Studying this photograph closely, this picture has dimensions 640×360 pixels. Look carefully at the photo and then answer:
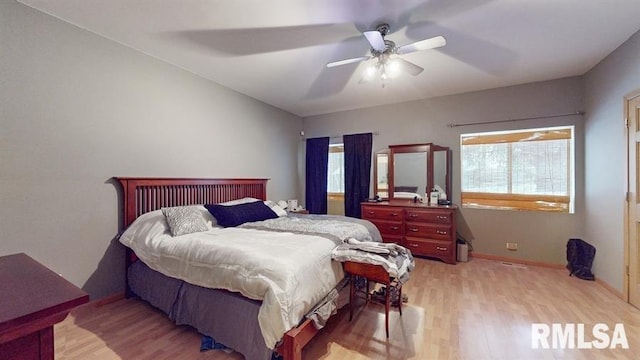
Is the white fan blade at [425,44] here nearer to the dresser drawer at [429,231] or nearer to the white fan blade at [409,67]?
the white fan blade at [409,67]

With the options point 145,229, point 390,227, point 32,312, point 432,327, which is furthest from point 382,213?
point 32,312

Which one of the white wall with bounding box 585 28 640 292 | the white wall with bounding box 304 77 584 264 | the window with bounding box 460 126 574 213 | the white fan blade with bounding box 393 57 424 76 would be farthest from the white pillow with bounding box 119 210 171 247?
the white wall with bounding box 585 28 640 292

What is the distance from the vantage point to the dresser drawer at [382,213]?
3965 mm

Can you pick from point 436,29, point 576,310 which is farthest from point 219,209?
point 576,310

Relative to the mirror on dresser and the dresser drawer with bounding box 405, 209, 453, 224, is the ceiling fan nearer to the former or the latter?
the mirror on dresser

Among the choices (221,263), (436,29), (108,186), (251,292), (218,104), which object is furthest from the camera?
(218,104)

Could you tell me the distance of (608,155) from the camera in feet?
9.20

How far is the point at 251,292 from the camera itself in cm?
162

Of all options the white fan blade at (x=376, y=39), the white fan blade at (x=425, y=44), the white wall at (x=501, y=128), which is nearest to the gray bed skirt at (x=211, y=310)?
the white fan blade at (x=376, y=39)

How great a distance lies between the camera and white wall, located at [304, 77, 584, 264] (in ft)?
11.1

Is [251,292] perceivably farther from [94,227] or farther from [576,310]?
[576,310]

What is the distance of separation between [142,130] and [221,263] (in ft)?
6.21

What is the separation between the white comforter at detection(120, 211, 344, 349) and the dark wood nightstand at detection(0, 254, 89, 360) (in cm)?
98

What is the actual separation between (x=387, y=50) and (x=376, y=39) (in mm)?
338
